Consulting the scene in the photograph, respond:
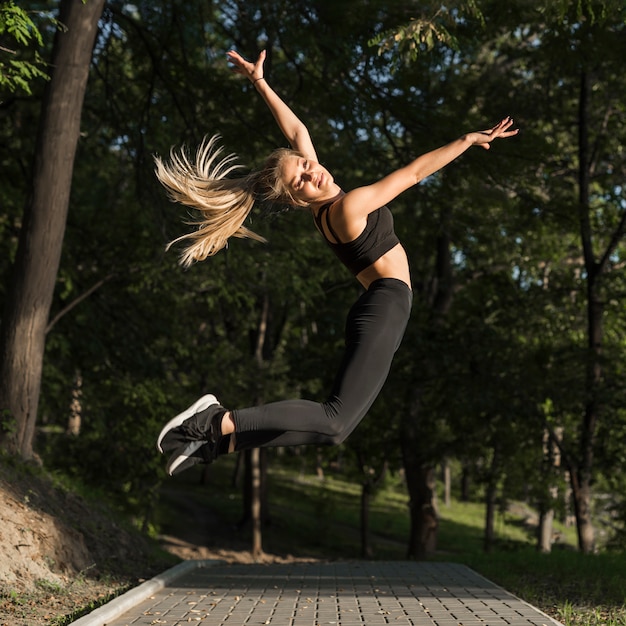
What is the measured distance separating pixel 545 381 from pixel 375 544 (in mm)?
16307

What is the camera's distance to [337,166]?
1922 cm

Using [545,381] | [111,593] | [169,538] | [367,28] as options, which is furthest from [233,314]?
[111,593]

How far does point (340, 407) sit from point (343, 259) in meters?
1.05

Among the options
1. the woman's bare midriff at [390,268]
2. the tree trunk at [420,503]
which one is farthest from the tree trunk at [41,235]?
the tree trunk at [420,503]

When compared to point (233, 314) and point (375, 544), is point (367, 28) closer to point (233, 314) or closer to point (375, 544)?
point (233, 314)

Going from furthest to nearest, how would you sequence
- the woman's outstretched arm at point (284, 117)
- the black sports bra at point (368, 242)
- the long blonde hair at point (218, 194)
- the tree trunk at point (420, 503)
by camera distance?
the tree trunk at point (420, 503)
the woman's outstretched arm at point (284, 117)
the long blonde hair at point (218, 194)
the black sports bra at point (368, 242)

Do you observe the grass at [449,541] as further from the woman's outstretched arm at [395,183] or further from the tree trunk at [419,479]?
the woman's outstretched arm at [395,183]

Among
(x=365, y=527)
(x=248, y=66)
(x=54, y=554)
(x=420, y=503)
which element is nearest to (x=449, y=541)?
(x=365, y=527)

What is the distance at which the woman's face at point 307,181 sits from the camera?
17.8 feet

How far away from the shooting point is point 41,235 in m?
12.1

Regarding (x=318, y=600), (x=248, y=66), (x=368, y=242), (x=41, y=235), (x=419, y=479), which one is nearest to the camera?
(x=368, y=242)

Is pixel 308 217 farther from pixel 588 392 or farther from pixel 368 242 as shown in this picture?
pixel 368 242

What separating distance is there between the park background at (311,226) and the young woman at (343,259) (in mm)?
5255

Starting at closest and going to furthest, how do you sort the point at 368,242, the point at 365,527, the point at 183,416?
the point at 183,416
the point at 368,242
the point at 365,527
